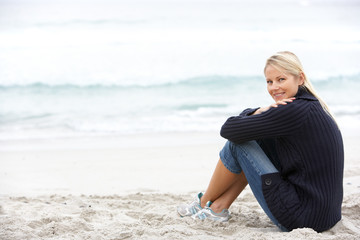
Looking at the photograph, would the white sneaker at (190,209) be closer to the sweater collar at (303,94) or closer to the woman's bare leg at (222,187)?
the woman's bare leg at (222,187)

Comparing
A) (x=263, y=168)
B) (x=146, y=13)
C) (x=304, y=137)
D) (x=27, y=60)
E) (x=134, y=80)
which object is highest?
(x=146, y=13)

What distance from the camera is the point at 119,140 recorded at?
6539mm

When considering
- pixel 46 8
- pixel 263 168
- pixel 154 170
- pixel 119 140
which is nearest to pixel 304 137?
pixel 263 168

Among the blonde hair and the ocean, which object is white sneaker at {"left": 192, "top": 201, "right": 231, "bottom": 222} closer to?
the blonde hair

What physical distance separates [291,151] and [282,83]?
43 cm

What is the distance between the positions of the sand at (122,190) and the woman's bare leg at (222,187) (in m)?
0.14

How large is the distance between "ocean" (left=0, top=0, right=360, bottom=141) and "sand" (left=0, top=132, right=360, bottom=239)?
1.31 metres

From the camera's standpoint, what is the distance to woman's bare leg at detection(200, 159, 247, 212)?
9.22 ft

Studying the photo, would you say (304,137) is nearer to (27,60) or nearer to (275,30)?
(27,60)

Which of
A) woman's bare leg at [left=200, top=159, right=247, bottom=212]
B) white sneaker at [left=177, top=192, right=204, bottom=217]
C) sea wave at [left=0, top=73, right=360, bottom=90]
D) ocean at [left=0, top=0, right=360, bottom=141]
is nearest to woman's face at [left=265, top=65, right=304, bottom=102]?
woman's bare leg at [left=200, top=159, right=247, bottom=212]

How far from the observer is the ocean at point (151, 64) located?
8.79 m

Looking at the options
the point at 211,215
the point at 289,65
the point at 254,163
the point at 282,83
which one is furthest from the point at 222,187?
the point at 289,65

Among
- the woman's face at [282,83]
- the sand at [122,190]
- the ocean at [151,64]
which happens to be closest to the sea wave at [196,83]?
the ocean at [151,64]

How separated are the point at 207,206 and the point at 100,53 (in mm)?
14240
